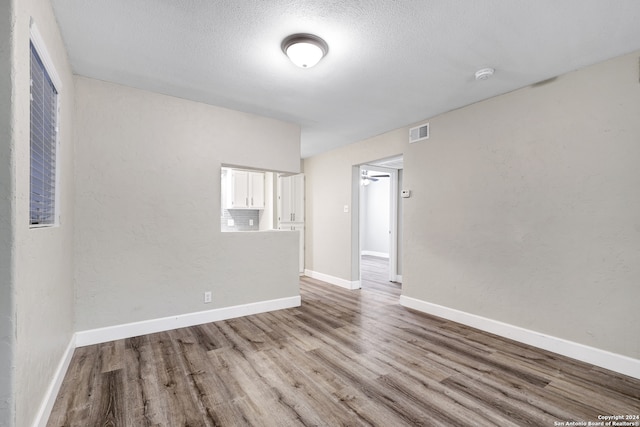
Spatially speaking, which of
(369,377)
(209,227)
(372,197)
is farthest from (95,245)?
(372,197)

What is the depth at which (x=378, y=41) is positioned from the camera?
2.26m

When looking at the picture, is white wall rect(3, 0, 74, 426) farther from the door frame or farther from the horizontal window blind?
the door frame

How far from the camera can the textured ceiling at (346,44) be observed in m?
1.93

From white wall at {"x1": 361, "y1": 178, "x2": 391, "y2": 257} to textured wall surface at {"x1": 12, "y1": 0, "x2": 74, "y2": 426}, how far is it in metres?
8.24

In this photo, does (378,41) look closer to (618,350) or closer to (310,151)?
(618,350)

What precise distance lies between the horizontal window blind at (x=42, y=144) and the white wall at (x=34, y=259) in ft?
0.35

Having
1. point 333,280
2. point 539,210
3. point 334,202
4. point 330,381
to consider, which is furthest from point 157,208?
point 539,210

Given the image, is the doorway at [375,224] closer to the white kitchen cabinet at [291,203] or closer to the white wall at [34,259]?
the white kitchen cabinet at [291,203]

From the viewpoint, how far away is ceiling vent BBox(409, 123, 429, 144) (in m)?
4.06

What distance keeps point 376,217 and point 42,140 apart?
890 cm

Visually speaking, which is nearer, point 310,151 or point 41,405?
point 41,405

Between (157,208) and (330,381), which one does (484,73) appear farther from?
(157,208)

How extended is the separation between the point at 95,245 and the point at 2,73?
209cm

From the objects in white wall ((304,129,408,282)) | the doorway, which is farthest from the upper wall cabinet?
the doorway
